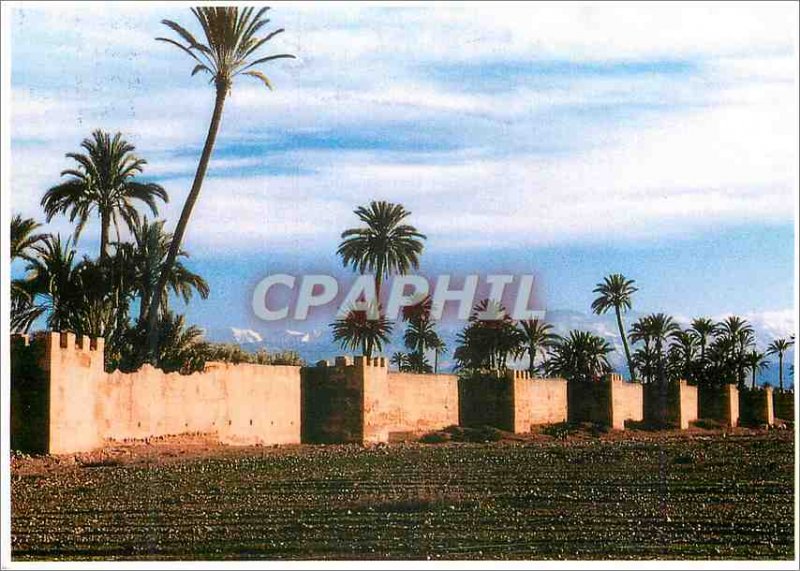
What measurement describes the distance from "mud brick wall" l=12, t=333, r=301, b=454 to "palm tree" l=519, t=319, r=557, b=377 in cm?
2891

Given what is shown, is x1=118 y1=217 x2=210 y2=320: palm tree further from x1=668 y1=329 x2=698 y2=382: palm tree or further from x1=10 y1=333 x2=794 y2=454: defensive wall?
x1=668 y1=329 x2=698 y2=382: palm tree

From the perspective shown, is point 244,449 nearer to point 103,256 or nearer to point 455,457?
point 455,457

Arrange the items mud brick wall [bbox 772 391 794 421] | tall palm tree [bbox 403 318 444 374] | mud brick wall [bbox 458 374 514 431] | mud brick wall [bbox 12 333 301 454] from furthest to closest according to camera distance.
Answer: mud brick wall [bbox 772 391 794 421]
tall palm tree [bbox 403 318 444 374]
mud brick wall [bbox 458 374 514 431]
mud brick wall [bbox 12 333 301 454]

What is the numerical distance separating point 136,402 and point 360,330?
21.6 metres

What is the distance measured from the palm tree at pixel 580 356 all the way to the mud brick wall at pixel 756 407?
7260 millimetres

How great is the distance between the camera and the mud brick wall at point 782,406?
66.5m

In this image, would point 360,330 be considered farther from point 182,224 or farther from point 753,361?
point 753,361

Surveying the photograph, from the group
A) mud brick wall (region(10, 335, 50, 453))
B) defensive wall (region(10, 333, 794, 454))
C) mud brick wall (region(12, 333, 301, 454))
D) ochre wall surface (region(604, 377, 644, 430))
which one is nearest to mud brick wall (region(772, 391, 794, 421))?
ochre wall surface (region(604, 377, 644, 430))

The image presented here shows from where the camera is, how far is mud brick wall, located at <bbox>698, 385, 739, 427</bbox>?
5625 centimetres

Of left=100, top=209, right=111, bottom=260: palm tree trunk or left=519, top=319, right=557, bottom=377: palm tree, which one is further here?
left=519, top=319, right=557, bottom=377: palm tree

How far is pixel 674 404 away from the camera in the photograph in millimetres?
51438

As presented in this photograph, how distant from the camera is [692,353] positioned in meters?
64.1

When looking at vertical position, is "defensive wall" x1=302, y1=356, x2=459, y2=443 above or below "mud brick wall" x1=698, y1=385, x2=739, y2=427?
above

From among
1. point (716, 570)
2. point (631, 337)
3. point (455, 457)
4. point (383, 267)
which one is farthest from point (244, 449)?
point (631, 337)
